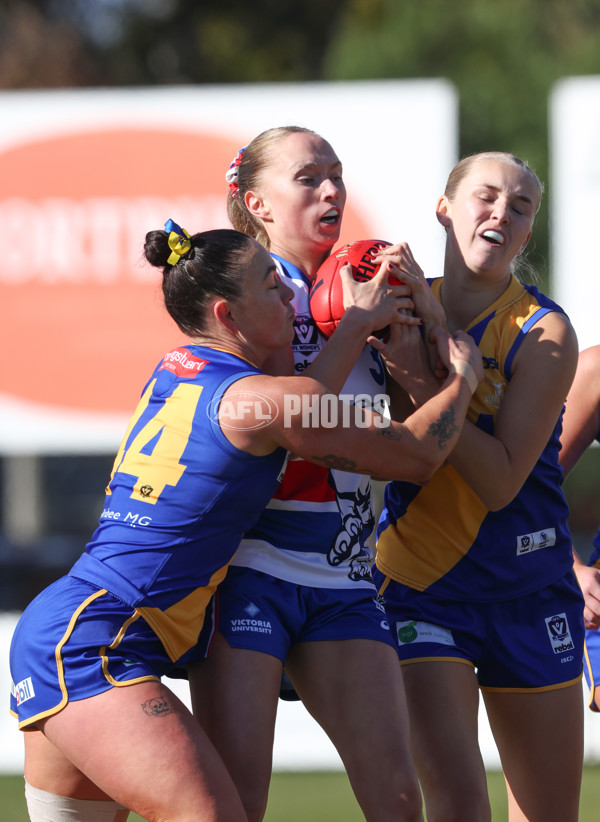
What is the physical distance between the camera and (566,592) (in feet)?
10.2

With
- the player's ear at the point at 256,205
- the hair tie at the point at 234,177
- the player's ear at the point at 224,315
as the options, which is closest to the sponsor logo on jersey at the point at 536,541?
the player's ear at the point at 224,315

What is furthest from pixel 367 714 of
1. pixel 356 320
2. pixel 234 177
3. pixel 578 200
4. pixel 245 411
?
pixel 578 200

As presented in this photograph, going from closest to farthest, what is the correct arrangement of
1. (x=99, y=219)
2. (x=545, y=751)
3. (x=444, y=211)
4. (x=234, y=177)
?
1. (x=545, y=751)
2. (x=444, y=211)
3. (x=234, y=177)
4. (x=99, y=219)

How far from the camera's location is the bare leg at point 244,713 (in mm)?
2668

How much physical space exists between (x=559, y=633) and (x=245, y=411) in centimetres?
120

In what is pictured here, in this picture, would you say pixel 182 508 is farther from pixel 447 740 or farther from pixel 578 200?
pixel 578 200

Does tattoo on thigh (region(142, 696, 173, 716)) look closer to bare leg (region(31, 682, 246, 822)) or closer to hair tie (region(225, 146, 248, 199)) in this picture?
bare leg (region(31, 682, 246, 822))

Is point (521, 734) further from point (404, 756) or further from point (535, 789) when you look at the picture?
point (404, 756)

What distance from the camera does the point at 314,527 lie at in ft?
9.41

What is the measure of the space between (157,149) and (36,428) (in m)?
2.25

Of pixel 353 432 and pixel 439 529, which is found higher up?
pixel 353 432

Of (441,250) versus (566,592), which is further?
(441,250)

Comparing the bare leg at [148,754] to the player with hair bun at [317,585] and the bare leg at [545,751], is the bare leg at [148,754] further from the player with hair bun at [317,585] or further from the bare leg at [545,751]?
the bare leg at [545,751]

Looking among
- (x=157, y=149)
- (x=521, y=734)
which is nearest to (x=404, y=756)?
(x=521, y=734)
